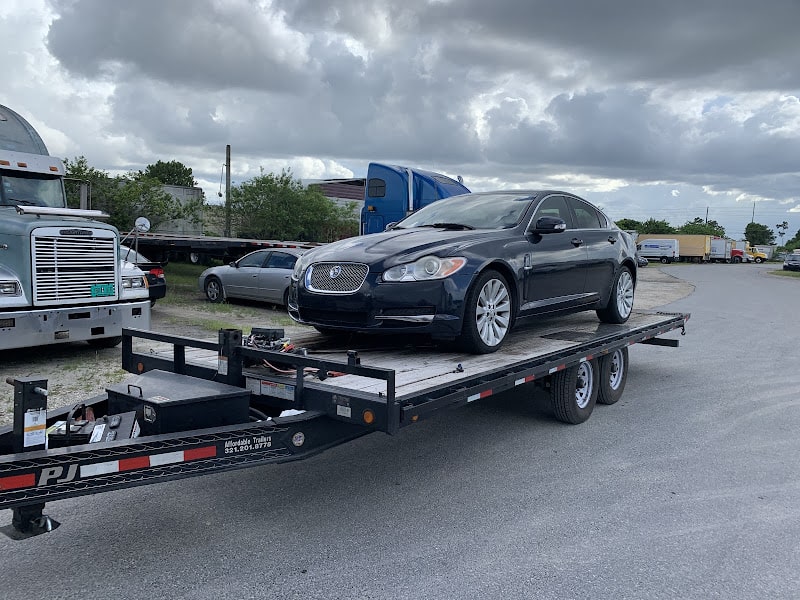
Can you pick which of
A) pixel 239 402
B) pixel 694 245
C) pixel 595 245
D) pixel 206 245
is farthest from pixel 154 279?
pixel 694 245

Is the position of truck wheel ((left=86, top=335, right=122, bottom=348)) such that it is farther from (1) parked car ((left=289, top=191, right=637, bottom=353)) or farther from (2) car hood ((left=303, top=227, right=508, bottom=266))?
(2) car hood ((left=303, top=227, right=508, bottom=266))

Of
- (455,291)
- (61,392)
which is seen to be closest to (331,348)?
(455,291)

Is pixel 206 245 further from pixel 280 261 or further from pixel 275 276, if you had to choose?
pixel 275 276

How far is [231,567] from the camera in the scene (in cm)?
344

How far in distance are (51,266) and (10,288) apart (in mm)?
485

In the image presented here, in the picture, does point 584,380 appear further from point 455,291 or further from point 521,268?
point 455,291

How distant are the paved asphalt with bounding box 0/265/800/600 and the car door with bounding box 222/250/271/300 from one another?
8753 millimetres

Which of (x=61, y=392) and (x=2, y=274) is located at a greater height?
(x=2, y=274)

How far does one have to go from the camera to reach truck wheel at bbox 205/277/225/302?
15.0 meters

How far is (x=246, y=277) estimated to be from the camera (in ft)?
47.3

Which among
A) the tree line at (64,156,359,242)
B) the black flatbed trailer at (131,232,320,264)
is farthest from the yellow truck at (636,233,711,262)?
the black flatbed trailer at (131,232,320,264)

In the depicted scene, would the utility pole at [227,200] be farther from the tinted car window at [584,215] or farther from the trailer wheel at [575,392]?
the trailer wheel at [575,392]

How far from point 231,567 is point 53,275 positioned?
17.1 feet

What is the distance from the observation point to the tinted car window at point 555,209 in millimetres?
6355
